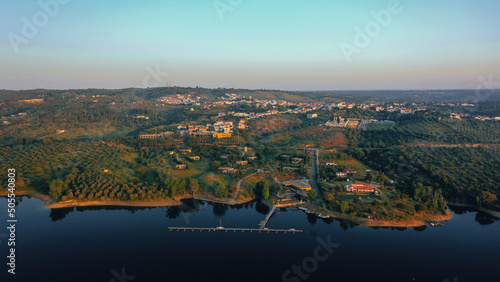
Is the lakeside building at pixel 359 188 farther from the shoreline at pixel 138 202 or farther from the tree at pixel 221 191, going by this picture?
the tree at pixel 221 191

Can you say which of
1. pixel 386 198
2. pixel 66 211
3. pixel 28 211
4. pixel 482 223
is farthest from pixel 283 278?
pixel 28 211

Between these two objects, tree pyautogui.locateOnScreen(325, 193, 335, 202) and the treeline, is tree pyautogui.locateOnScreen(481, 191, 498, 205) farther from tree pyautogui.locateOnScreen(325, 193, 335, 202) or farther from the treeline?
tree pyautogui.locateOnScreen(325, 193, 335, 202)

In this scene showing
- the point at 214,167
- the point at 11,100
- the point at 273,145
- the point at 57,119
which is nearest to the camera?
the point at 214,167

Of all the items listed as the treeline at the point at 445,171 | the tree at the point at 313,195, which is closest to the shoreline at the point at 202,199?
the treeline at the point at 445,171

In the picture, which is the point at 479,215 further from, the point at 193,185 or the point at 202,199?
the point at 193,185

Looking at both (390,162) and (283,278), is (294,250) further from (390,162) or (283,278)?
(390,162)

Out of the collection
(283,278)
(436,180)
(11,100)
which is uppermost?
(11,100)

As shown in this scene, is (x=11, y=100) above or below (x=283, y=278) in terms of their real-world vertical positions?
above
